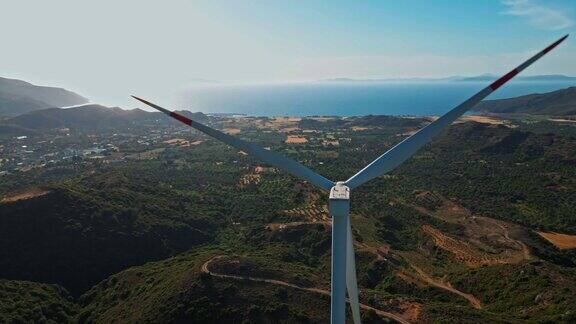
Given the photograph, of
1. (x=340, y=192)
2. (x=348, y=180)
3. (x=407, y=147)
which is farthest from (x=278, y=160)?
(x=407, y=147)

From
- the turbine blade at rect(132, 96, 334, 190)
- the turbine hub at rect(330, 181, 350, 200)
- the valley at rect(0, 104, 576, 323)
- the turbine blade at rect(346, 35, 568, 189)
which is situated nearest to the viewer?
A: the turbine hub at rect(330, 181, 350, 200)

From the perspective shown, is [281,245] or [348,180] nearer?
[348,180]

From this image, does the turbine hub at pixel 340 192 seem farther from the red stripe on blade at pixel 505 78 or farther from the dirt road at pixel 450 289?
the dirt road at pixel 450 289

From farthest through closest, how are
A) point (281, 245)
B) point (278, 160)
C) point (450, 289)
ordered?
point (281, 245) < point (450, 289) < point (278, 160)

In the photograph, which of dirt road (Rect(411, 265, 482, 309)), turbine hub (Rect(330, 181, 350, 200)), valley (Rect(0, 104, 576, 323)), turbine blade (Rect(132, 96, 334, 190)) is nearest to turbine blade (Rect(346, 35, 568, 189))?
turbine hub (Rect(330, 181, 350, 200))

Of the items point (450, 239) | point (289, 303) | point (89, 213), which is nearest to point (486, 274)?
point (450, 239)

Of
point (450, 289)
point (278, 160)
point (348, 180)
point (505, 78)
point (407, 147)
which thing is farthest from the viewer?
point (450, 289)

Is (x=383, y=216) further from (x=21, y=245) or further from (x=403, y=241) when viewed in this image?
(x=21, y=245)

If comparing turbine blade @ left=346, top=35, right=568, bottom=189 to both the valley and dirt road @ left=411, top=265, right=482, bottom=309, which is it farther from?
dirt road @ left=411, top=265, right=482, bottom=309

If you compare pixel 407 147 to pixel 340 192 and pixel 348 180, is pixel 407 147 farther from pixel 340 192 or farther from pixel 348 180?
pixel 340 192
